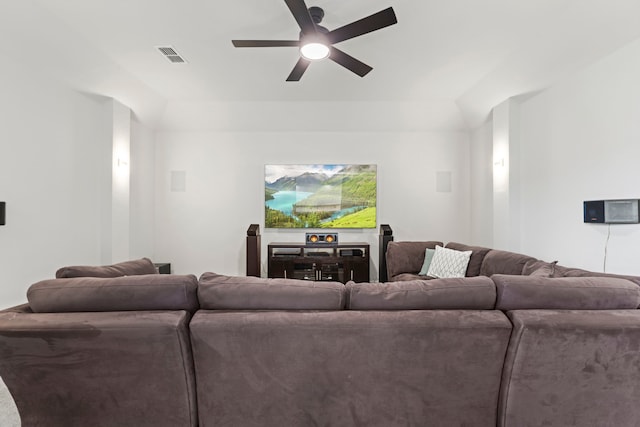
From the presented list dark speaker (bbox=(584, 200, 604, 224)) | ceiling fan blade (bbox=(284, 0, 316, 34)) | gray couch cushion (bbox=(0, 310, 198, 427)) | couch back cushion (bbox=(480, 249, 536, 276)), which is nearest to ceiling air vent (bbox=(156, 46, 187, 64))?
ceiling fan blade (bbox=(284, 0, 316, 34))

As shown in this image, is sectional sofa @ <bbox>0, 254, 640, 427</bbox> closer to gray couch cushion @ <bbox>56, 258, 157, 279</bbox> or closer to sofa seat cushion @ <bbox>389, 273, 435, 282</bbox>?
gray couch cushion @ <bbox>56, 258, 157, 279</bbox>

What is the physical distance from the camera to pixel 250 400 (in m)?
1.44

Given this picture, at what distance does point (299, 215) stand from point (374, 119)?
196cm

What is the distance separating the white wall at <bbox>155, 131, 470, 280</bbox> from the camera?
5.44 metres

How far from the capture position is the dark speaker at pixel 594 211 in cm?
286

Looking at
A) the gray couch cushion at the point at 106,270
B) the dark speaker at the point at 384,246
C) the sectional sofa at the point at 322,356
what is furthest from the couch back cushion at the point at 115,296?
the dark speaker at the point at 384,246

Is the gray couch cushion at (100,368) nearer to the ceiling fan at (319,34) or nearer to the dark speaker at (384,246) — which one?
the ceiling fan at (319,34)

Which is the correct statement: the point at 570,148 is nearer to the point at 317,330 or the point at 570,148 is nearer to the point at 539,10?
the point at 539,10

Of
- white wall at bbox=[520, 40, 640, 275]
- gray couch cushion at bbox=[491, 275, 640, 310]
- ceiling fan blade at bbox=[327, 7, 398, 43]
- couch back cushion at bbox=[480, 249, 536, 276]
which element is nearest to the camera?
gray couch cushion at bbox=[491, 275, 640, 310]

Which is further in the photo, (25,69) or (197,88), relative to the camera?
(197,88)

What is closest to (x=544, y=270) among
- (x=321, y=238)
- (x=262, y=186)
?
(x=321, y=238)

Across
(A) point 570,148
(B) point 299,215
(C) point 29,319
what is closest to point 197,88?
(B) point 299,215

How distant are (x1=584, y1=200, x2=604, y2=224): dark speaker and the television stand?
103 inches

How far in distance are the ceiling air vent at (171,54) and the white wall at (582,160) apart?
13.3ft
